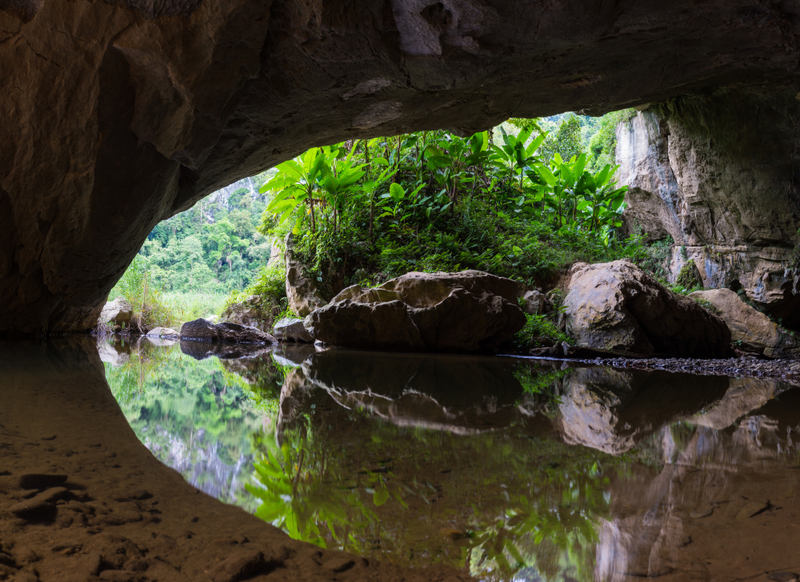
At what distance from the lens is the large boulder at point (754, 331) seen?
6.12 m

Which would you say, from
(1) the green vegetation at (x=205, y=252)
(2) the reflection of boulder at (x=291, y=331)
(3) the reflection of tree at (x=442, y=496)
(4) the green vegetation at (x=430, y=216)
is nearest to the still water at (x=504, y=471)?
(3) the reflection of tree at (x=442, y=496)

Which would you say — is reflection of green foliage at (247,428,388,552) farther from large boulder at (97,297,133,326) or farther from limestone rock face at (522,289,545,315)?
large boulder at (97,297,133,326)

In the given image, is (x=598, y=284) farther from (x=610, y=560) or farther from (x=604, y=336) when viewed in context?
(x=610, y=560)

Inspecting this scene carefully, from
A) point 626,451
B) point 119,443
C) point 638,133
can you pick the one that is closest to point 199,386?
point 119,443

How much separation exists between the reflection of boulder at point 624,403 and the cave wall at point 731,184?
401 cm

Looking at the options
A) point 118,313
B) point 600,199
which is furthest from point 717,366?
point 118,313

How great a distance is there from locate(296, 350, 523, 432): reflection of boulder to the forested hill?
1948cm

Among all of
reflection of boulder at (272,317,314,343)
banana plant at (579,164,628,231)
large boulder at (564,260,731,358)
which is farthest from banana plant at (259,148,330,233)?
banana plant at (579,164,628,231)

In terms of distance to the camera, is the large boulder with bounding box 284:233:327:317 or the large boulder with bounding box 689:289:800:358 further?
the large boulder with bounding box 284:233:327:317

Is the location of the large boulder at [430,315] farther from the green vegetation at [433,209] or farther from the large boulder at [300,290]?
the large boulder at [300,290]

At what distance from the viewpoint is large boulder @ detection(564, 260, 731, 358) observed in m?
5.04

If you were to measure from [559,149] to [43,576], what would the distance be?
13.5 m

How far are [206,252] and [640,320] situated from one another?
22.8m

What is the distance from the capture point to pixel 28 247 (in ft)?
14.4
